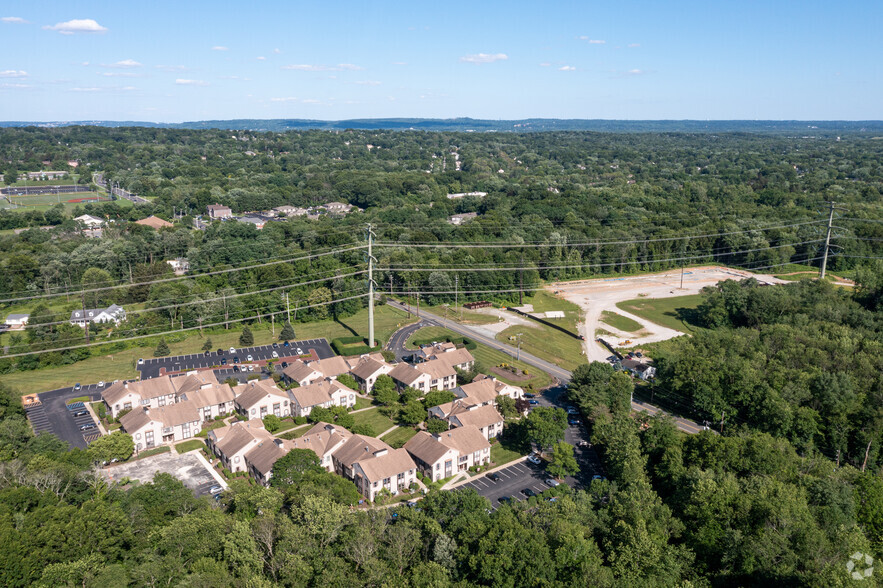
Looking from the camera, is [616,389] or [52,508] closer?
[52,508]

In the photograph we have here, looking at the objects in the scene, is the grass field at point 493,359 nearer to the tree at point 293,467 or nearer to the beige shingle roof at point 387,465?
the beige shingle roof at point 387,465

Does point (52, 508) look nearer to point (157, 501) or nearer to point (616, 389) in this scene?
point (157, 501)

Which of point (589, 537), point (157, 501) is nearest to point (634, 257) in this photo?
point (589, 537)

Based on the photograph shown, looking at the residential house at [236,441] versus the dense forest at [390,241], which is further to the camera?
the dense forest at [390,241]

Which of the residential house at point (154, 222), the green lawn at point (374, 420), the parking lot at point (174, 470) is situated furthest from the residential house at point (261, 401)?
the residential house at point (154, 222)

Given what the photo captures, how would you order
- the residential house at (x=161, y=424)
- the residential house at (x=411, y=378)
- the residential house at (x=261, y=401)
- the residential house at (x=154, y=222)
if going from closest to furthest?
1. the residential house at (x=161, y=424)
2. the residential house at (x=261, y=401)
3. the residential house at (x=411, y=378)
4. the residential house at (x=154, y=222)

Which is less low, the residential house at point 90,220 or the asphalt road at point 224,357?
the residential house at point 90,220

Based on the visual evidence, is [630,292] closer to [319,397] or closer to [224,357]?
[319,397]

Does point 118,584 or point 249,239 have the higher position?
point 249,239
